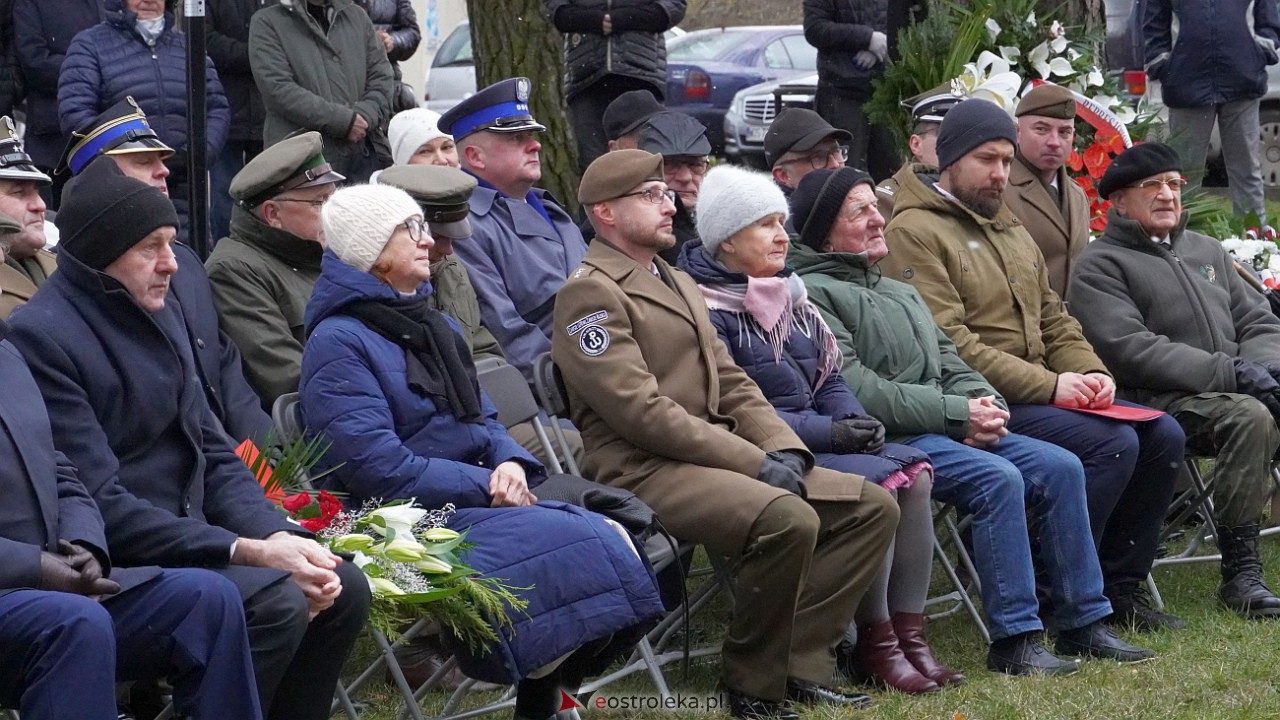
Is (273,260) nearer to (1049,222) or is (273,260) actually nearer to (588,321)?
(588,321)

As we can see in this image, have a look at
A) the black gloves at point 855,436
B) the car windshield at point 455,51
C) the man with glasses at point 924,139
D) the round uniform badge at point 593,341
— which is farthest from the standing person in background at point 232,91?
the car windshield at point 455,51

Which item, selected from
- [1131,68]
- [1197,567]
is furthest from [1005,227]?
[1131,68]

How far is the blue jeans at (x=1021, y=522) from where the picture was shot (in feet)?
18.8

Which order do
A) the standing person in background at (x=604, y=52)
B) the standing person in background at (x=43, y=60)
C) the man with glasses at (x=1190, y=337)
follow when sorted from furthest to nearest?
the standing person in background at (x=604, y=52) → the standing person in background at (x=43, y=60) → the man with glasses at (x=1190, y=337)

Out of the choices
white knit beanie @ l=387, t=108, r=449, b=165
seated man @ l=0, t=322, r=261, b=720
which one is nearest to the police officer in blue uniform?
white knit beanie @ l=387, t=108, r=449, b=165

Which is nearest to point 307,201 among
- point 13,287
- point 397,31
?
point 13,287

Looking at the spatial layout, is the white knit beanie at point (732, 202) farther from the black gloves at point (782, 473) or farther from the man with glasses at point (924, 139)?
the man with glasses at point (924, 139)

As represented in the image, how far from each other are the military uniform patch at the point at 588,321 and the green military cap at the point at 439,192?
0.76 meters

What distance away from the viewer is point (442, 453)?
196 inches

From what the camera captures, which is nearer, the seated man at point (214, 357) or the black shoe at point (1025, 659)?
the seated man at point (214, 357)

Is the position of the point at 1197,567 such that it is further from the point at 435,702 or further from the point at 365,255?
the point at 365,255

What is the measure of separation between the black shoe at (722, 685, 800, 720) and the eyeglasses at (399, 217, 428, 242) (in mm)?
1634

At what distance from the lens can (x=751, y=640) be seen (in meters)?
5.18

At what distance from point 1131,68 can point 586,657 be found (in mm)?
10689
